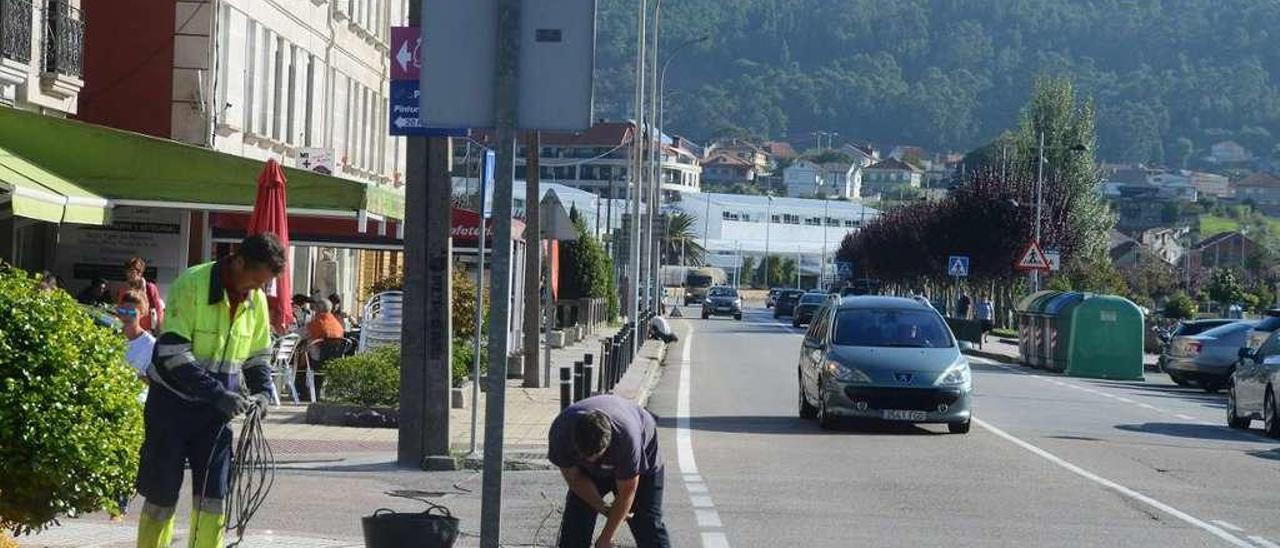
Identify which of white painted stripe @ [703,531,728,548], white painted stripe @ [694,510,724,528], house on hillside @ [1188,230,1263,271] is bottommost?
white painted stripe @ [703,531,728,548]

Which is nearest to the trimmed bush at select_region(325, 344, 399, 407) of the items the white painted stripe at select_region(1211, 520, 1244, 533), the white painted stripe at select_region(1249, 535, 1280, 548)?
the white painted stripe at select_region(1211, 520, 1244, 533)

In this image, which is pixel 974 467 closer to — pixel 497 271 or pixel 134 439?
pixel 134 439

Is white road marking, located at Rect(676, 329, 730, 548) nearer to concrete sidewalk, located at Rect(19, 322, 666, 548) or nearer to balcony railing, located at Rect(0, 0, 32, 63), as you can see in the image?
concrete sidewalk, located at Rect(19, 322, 666, 548)

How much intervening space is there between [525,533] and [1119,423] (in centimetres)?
1474

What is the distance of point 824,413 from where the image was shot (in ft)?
75.0

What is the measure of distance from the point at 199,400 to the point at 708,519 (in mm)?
5635

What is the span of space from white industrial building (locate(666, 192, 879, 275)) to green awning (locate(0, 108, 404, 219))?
144 meters

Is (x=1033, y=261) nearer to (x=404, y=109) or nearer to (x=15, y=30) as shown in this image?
(x=15, y=30)

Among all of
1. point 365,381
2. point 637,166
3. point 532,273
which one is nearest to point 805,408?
point 365,381

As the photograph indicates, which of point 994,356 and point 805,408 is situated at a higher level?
point 805,408

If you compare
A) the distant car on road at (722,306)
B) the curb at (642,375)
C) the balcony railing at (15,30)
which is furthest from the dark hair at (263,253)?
the distant car on road at (722,306)

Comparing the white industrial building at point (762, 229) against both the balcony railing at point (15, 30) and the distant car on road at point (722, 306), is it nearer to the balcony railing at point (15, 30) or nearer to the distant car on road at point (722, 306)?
the distant car on road at point (722, 306)

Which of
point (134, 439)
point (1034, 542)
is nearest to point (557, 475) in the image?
point (1034, 542)

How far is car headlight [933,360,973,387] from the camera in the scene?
73.5ft
